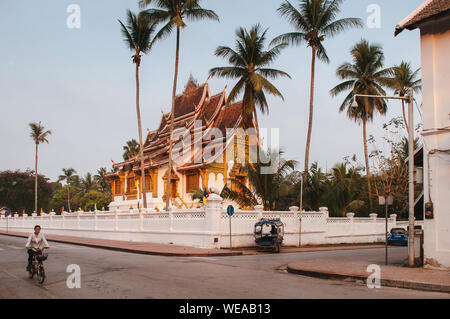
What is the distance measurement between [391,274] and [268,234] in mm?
10238

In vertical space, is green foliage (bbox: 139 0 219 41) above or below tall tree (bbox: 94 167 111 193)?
above

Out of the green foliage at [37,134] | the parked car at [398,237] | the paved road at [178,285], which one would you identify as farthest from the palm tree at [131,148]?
the paved road at [178,285]

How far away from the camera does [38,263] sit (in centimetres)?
1045

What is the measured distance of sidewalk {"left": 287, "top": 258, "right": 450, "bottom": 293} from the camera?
10.4 metres

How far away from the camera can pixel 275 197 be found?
90.7 feet

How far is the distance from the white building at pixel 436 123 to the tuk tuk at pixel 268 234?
9.19 metres

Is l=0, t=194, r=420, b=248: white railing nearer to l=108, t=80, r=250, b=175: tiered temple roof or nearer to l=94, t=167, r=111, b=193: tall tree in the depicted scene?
l=108, t=80, r=250, b=175: tiered temple roof

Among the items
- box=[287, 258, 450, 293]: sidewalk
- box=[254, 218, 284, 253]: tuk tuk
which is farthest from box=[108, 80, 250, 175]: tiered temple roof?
box=[287, 258, 450, 293]: sidewalk

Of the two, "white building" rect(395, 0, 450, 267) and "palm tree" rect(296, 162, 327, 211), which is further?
"palm tree" rect(296, 162, 327, 211)

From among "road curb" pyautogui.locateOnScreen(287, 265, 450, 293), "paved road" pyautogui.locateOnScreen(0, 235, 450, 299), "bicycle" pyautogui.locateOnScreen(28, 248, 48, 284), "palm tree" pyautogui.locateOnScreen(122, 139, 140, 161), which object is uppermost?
"palm tree" pyautogui.locateOnScreen(122, 139, 140, 161)

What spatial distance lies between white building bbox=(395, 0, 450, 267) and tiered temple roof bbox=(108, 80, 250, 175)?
83.1 feet

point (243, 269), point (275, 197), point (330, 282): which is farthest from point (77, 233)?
point (330, 282)

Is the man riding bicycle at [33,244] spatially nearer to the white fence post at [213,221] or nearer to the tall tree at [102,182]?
the white fence post at [213,221]
